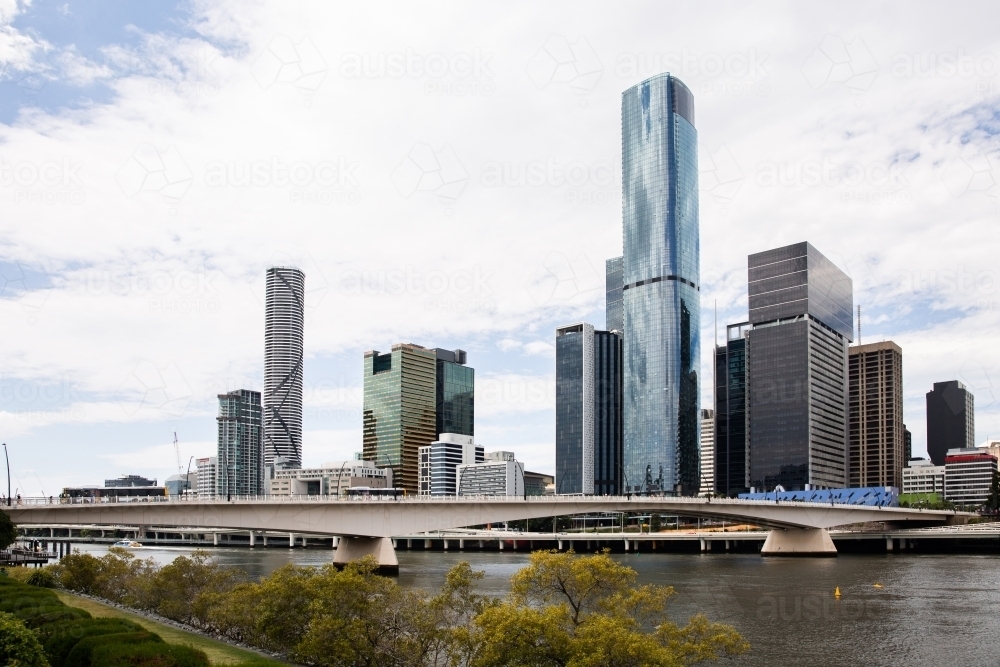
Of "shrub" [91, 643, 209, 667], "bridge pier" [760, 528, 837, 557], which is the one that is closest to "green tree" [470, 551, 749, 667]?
"shrub" [91, 643, 209, 667]

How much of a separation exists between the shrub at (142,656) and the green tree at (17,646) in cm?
322

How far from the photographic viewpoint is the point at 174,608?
5622 cm

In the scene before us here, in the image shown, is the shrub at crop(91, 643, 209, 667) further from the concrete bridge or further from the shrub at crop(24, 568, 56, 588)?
the concrete bridge

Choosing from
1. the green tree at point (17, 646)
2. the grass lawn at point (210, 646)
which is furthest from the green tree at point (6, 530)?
the green tree at point (17, 646)

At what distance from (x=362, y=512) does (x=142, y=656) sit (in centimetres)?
7053

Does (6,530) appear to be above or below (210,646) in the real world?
below

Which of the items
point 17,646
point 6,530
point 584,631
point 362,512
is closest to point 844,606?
point 584,631

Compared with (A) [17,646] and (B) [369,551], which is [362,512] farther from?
(A) [17,646]

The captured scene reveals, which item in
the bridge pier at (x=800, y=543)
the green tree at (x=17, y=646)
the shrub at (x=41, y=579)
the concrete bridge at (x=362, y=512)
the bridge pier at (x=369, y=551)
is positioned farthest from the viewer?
the bridge pier at (x=800, y=543)

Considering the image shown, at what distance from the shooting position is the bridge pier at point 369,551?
10100 cm

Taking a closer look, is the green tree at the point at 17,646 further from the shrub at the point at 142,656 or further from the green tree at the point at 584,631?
the green tree at the point at 584,631

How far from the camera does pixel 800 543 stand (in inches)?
5807

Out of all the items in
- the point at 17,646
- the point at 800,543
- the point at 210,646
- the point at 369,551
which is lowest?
the point at 800,543

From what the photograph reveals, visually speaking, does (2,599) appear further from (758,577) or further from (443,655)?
(758,577)
